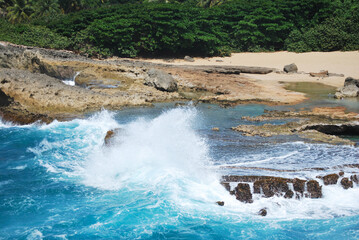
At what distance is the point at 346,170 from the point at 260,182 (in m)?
2.15

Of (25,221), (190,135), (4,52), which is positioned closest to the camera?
(25,221)

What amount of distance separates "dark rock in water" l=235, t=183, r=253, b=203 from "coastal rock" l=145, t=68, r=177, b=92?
11.8 metres

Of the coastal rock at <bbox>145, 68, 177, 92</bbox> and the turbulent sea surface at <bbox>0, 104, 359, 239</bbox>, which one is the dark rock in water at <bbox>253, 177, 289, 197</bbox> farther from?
the coastal rock at <bbox>145, 68, 177, 92</bbox>

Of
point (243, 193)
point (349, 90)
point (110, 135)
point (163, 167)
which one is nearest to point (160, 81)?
point (110, 135)

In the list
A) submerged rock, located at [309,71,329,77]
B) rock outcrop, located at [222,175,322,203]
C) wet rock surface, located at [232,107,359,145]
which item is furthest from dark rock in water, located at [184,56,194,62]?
rock outcrop, located at [222,175,322,203]

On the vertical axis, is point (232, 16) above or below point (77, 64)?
above

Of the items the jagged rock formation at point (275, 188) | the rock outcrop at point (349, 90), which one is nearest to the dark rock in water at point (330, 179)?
the jagged rock formation at point (275, 188)

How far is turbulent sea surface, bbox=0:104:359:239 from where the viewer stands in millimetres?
6691

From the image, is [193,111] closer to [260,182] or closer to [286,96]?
[286,96]

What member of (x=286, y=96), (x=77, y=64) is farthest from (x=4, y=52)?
(x=286, y=96)

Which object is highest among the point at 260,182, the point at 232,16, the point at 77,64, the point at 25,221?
the point at 232,16

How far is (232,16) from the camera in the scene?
112 feet

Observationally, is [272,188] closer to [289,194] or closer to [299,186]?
[289,194]

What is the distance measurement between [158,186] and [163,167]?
890 millimetres
